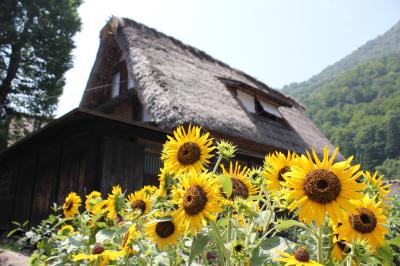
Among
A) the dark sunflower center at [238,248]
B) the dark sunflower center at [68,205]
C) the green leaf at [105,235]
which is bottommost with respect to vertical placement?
the dark sunflower center at [238,248]

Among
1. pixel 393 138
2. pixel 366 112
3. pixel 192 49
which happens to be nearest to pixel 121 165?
pixel 192 49

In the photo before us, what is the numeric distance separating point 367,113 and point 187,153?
27.6 m

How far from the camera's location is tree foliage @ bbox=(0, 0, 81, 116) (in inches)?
465

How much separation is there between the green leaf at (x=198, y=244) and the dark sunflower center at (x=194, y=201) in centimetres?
7

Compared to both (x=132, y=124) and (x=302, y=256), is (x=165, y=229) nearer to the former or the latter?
(x=302, y=256)

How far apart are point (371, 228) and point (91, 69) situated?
8.51 meters

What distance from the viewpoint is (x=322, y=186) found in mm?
895

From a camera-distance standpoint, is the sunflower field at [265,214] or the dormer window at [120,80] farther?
the dormer window at [120,80]

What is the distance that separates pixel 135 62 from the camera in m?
6.79

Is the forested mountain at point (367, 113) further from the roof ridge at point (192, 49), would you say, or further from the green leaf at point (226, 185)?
the green leaf at point (226, 185)

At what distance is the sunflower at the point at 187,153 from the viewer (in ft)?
4.03

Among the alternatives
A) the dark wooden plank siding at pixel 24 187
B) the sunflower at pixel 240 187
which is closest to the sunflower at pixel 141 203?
the sunflower at pixel 240 187

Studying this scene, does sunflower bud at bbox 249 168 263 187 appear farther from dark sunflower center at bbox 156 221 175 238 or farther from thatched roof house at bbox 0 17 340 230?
thatched roof house at bbox 0 17 340 230

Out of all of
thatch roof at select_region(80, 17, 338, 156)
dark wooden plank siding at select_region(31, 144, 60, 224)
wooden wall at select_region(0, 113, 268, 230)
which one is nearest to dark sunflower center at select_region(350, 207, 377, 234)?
thatch roof at select_region(80, 17, 338, 156)
